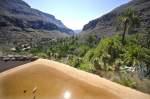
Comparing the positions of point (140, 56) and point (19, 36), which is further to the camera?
point (19, 36)

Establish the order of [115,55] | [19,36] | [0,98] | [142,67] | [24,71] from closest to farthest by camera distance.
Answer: [0,98], [24,71], [142,67], [115,55], [19,36]

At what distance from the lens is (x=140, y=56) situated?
114 ft

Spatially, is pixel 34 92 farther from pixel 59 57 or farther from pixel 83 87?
pixel 59 57

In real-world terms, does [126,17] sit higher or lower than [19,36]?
higher

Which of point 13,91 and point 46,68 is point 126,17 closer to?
point 46,68

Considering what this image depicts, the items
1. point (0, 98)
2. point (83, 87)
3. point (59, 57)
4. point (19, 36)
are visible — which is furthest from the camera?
point (19, 36)

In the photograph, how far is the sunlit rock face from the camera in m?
12.2

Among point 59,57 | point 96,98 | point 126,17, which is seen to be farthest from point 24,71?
point 59,57

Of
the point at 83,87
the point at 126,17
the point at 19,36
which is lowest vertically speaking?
the point at 19,36

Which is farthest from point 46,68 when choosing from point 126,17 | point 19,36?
point 19,36

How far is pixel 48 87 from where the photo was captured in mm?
12797

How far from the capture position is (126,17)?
51188mm

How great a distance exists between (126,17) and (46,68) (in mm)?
39121

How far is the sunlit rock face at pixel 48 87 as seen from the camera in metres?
12.2
